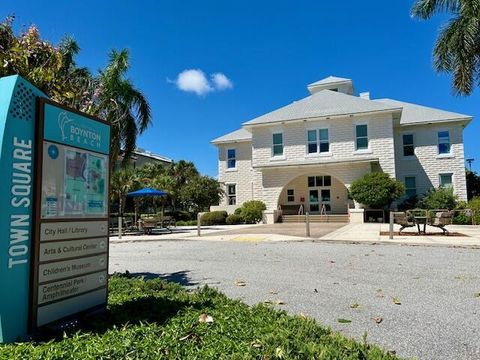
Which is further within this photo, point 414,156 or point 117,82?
point 414,156

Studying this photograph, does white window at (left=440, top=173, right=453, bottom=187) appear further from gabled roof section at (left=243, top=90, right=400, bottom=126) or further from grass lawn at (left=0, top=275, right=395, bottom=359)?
grass lawn at (left=0, top=275, right=395, bottom=359)

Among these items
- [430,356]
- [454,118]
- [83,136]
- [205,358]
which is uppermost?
[454,118]

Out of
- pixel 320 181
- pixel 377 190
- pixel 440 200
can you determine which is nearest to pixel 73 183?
pixel 377 190

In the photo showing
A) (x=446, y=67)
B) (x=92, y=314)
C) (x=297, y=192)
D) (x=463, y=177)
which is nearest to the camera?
(x=92, y=314)

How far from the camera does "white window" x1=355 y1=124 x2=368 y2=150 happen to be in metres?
29.2

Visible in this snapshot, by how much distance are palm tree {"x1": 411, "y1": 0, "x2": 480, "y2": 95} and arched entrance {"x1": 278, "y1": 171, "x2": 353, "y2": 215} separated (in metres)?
12.8

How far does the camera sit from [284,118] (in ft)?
102

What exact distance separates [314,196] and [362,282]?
2551 centimetres

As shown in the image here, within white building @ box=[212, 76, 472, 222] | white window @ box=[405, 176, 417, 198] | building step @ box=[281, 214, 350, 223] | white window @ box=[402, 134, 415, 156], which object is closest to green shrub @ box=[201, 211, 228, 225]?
white building @ box=[212, 76, 472, 222]

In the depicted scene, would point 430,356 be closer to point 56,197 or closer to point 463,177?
point 56,197

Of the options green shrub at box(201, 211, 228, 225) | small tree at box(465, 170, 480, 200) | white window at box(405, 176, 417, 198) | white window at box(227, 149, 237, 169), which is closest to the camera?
white window at box(405, 176, 417, 198)

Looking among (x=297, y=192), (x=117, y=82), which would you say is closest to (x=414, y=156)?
(x=297, y=192)

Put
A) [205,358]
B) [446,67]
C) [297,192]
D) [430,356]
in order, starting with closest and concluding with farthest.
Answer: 1. [205,358]
2. [430,356]
3. [446,67]
4. [297,192]

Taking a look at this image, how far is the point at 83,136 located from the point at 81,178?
1.53 feet
